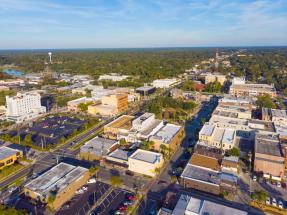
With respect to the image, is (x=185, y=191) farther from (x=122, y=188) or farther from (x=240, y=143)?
(x=240, y=143)

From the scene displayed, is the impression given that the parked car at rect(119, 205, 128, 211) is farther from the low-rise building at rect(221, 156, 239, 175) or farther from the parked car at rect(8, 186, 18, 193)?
the low-rise building at rect(221, 156, 239, 175)

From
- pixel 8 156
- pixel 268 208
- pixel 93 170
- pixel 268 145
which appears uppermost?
pixel 268 145

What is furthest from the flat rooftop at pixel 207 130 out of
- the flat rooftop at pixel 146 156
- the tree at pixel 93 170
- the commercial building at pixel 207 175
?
the tree at pixel 93 170

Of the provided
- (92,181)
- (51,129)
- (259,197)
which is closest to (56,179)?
(92,181)

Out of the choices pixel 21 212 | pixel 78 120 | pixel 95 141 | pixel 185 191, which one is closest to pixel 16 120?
pixel 78 120

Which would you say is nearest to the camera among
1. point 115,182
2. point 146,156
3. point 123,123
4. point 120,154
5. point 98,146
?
point 115,182

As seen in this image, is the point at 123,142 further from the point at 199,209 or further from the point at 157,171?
the point at 199,209
